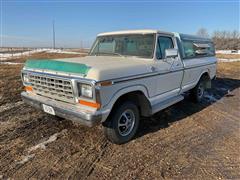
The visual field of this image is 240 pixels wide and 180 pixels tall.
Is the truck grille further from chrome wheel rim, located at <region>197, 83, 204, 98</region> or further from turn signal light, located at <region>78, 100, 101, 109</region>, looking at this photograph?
chrome wheel rim, located at <region>197, 83, 204, 98</region>

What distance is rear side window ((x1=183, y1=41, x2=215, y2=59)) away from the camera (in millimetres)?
5743

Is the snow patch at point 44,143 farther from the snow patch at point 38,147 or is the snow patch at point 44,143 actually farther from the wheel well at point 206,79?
the wheel well at point 206,79

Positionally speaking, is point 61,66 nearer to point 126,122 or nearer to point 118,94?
point 118,94

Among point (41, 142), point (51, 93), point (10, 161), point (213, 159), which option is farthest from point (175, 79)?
point (10, 161)

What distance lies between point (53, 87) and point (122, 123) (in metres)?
1.41

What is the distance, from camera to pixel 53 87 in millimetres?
3584

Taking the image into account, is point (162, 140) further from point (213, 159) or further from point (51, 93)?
point (51, 93)

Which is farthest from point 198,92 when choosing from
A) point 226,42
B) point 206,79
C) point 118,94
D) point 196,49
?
point 226,42

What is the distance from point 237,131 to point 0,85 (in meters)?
7.59

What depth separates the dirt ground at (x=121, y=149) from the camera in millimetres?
3123

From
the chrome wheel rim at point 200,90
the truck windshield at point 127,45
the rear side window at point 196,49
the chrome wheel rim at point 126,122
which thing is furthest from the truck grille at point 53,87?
the chrome wheel rim at point 200,90

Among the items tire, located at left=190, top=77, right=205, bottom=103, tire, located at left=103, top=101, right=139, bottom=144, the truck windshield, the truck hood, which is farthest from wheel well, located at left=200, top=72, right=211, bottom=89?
→ tire, located at left=103, top=101, right=139, bottom=144

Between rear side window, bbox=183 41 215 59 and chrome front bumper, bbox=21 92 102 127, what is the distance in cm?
349

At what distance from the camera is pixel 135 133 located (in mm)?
4332
